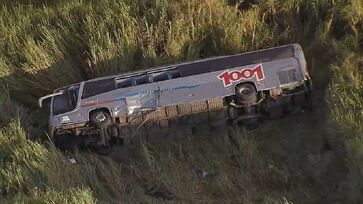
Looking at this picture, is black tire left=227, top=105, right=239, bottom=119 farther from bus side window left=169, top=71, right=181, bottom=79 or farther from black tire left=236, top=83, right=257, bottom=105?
bus side window left=169, top=71, right=181, bottom=79

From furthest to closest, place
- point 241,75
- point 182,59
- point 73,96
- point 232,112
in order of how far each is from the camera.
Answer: point 182,59 < point 73,96 < point 232,112 < point 241,75

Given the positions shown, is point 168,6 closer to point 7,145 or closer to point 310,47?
→ point 310,47

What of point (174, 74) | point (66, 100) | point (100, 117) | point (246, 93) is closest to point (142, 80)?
point (174, 74)

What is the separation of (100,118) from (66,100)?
1.64 ft

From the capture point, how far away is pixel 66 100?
6168mm

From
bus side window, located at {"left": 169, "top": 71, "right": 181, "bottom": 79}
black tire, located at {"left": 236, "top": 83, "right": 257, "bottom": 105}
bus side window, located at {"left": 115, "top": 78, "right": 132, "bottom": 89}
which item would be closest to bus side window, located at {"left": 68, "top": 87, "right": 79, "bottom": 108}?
bus side window, located at {"left": 115, "top": 78, "right": 132, "bottom": 89}

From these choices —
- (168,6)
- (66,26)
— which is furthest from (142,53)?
(66,26)

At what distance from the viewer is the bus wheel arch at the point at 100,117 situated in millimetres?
5996

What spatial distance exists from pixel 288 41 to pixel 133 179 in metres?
2.58

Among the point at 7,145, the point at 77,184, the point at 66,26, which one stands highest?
the point at 66,26

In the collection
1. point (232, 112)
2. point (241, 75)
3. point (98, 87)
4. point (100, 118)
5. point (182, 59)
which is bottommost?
point (232, 112)

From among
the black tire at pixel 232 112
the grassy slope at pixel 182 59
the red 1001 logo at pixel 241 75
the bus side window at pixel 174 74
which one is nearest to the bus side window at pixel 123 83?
the bus side window at pixel 174 74

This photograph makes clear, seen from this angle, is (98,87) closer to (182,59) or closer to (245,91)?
(182,59)

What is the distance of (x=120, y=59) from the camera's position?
6.59 meters
